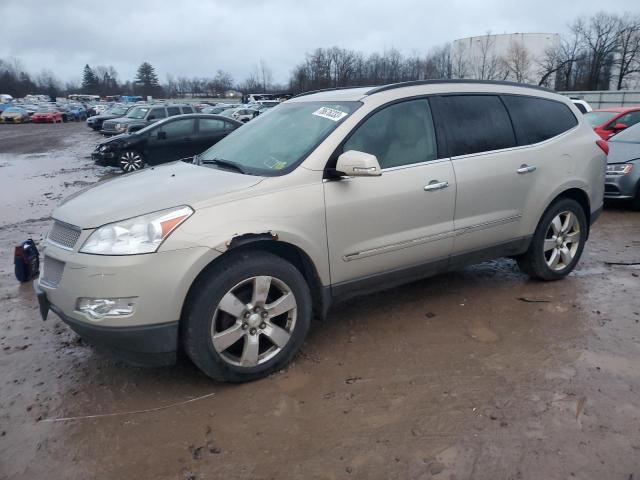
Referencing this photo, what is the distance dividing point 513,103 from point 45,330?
437 centimetres

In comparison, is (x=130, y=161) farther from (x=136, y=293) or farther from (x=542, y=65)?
(x=542, y=65)

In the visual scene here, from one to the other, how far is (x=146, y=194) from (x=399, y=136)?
6.03ft

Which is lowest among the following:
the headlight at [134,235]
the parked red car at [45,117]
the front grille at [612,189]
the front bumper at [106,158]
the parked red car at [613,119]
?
the parked red car at [45,117]

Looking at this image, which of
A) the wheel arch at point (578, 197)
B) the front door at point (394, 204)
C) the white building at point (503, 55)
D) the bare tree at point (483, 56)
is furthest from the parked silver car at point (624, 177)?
the bare tree at point (483, 56)

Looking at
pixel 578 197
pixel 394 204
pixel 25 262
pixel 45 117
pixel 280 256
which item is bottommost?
pixel 45 117

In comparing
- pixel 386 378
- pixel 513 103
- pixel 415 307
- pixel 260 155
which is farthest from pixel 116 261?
pixel 513 103

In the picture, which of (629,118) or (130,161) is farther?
(130,161)

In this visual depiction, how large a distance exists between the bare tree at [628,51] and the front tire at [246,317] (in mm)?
68032

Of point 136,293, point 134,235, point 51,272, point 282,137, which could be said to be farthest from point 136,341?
point 282,137

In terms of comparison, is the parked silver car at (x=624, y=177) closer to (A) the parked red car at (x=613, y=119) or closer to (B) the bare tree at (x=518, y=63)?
(A) the parked red car at (x=613, y=119)

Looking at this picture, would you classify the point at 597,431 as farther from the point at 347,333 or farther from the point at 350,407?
the point at 347,333

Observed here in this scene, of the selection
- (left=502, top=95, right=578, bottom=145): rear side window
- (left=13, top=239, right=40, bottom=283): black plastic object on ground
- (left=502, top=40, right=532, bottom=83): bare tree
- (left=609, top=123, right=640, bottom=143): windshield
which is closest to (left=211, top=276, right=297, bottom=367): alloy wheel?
(left=502, top=95, right=578, bottom=145): rear side window

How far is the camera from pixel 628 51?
195 ft

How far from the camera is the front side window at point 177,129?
13.8 metres
